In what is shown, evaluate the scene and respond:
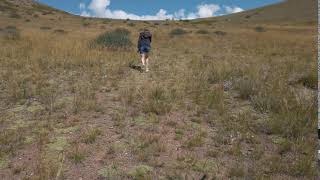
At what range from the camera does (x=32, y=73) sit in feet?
49.6

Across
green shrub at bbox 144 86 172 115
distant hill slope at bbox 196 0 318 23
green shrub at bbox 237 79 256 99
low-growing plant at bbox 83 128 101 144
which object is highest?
distant hill slope at bbox 196 0 318 23

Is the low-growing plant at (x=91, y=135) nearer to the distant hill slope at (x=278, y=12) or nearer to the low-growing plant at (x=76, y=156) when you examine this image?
the low-growing plant at (x=76, y=156)

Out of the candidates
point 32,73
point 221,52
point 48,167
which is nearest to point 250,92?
point 48,167

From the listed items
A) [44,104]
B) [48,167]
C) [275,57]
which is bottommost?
[48,167]

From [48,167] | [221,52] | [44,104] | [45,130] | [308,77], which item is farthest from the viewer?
[221,52]

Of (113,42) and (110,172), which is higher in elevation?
(113,42)

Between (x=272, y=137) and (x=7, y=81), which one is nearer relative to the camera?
(x=272, y=137)

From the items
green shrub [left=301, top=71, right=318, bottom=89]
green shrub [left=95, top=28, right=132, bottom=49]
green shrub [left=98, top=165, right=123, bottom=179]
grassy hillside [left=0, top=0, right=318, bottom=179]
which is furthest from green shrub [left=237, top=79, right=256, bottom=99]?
green shrub [left=95, top=28, right=132, bottom=49]

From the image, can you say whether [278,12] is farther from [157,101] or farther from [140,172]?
[140,172]

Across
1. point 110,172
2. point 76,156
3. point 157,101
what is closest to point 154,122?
point 157,101

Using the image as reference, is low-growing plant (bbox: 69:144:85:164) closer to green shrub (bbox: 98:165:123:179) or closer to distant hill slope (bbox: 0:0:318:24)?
green shrub (bbox: 98:165:123:179)

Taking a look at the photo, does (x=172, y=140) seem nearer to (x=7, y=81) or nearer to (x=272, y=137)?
(x=272, y=137)

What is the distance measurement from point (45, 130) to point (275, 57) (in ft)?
49.5

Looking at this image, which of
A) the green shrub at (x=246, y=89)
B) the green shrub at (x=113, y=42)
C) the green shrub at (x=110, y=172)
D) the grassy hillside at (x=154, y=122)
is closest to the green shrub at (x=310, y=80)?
the grassy hillside at (x=154, y=122)
